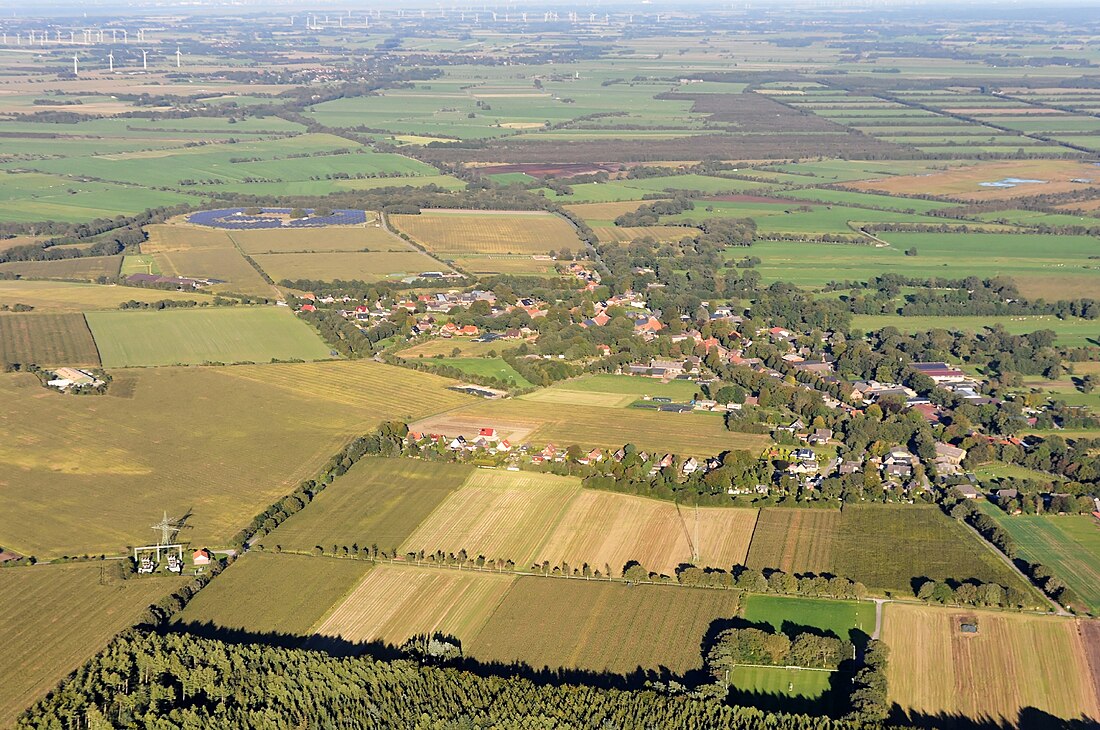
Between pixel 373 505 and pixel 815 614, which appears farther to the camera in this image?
pixel 373 505

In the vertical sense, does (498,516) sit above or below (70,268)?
above

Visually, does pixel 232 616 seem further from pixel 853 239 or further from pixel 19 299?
pixel 853 239

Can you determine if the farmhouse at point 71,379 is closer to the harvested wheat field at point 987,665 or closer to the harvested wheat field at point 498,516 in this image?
the harvested wheat field at point 498,516

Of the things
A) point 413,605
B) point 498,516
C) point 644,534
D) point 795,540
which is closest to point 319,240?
point 498,516

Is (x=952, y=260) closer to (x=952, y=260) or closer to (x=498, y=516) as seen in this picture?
(x=952, y=260)

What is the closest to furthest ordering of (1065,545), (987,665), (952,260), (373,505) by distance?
(987,665) → (1065,545) → (373,505) → (952,260)

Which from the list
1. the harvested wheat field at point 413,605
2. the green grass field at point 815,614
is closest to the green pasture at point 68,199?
the harvested wheat field at point 413,605
